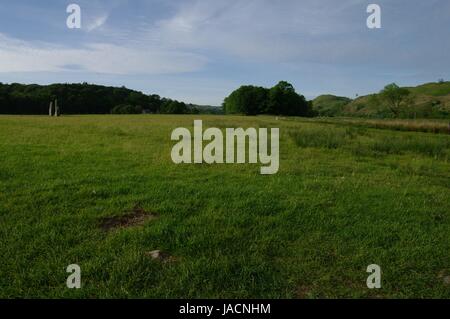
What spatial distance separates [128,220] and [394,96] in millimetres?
126705

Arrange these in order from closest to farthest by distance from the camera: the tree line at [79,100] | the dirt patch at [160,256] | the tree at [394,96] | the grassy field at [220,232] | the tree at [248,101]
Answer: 1. the grassy field at [220,232]
2. the dirt patch at [160,256]
3. the tree line at [79,100]
4. the tree at [248,101]
5. the tree at [394,96]

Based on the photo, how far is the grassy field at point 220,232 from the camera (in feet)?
13.5

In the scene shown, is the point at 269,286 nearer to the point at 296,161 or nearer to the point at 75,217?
the point at 75,217

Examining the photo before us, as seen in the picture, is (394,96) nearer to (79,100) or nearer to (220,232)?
(79,100)

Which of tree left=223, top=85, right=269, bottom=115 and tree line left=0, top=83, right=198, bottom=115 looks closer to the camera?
tree line left=0, top=83, right=198, bottom=115

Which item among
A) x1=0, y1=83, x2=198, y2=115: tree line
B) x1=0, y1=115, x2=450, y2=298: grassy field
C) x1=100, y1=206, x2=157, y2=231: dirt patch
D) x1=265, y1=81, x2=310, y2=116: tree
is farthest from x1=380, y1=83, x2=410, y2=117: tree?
x1=100, y1=206, x2=157, y2=231: dirt patch

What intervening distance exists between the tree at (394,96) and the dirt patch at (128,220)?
123 metres

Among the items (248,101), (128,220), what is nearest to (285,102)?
(248,101)

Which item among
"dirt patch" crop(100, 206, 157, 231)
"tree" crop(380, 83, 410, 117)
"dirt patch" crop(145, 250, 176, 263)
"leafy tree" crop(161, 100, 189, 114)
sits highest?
"tree" crop(380, 83, 410, 117)

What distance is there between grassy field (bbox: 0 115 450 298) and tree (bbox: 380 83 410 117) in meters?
119

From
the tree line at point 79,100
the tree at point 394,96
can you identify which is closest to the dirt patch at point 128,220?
the tree line at point 79,100

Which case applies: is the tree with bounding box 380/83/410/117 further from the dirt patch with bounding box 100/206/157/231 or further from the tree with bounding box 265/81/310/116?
the dirt patch with bounding box 100/206/157/231

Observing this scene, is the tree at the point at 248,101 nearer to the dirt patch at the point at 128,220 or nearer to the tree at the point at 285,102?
the tree at the point at 285,102

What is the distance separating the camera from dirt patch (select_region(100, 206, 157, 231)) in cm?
571
